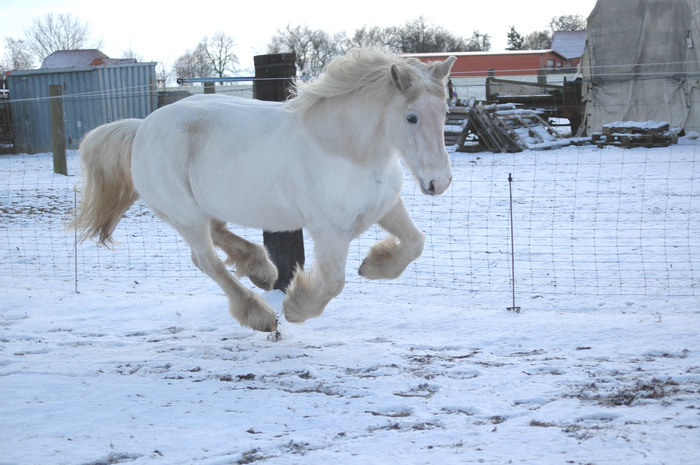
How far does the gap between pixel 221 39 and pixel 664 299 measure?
6718 centimetres

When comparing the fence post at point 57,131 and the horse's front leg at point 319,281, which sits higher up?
the fence post at point 57,131

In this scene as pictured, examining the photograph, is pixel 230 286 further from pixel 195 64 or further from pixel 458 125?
pixel 195 64

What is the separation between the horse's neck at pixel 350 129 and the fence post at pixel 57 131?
34.1 feet

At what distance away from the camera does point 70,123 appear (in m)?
19.2

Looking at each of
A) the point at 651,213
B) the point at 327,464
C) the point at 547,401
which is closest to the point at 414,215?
the point at 651,213

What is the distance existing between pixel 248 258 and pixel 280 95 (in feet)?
4.88

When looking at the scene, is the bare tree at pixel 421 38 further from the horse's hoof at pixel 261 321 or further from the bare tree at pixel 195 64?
the horse's hoof at pixel 261 321

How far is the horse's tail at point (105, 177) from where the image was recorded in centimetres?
504

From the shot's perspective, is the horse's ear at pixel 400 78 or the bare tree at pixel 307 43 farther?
the bare tree at pixel 307 43

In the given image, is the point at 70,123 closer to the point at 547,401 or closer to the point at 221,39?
the point at 547,401

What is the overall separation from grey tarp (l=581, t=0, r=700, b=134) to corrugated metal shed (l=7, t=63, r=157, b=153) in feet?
38.8

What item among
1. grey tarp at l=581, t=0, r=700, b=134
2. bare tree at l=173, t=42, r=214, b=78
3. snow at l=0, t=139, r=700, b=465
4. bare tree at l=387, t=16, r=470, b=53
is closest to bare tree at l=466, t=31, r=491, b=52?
bare tree at l=387, t=16, r=470, b=53

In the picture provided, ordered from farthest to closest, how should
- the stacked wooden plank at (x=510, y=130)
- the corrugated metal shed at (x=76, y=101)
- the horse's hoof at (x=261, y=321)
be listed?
the corrugated metal shed at (x=76, y=101), the stacked wooden plank at (x=510, y=130), the horse's hoof at (x=261, y=321)

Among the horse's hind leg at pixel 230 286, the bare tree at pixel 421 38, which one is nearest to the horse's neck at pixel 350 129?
the horse's hind leg at pixel 230 286
